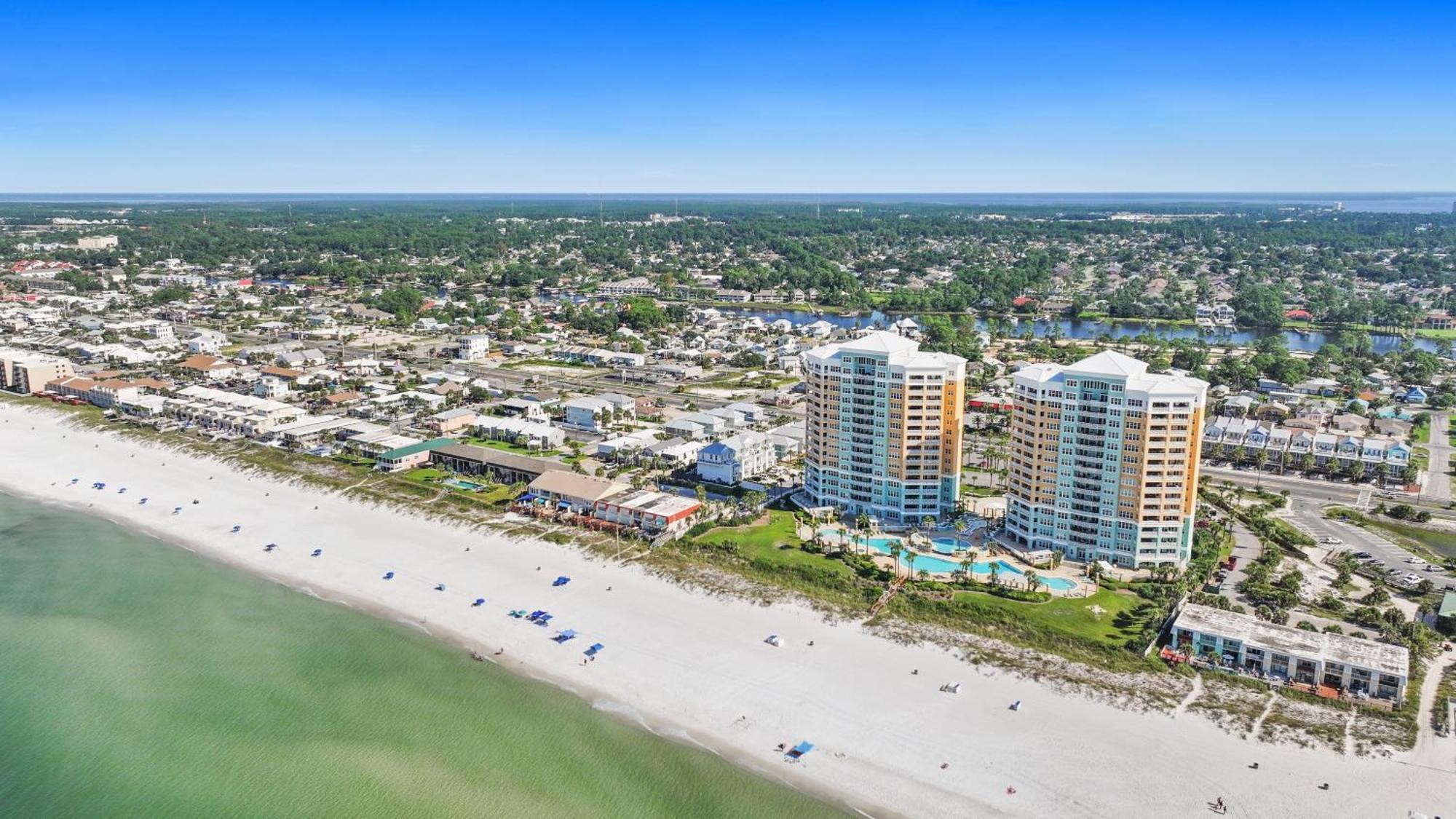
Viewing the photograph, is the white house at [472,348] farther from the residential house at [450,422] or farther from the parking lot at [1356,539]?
the parking lot at [1356,539]

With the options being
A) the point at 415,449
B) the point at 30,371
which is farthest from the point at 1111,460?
the point at 30,371

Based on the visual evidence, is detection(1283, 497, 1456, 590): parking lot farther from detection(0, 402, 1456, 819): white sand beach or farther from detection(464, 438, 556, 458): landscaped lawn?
detection(464, 438, 556, 458): landscaped lawn

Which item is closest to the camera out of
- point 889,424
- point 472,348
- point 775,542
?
point 775,542

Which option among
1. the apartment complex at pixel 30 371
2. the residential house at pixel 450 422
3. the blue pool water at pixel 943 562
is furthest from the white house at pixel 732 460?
the apartment complex at pixel 30 371

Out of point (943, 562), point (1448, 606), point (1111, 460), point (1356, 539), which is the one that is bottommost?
point (1356, 539)

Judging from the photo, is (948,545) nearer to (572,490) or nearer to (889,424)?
(889,424)

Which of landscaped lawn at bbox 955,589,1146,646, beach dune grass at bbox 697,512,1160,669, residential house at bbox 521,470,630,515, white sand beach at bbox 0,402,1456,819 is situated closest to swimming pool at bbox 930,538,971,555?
beach dune grass at bbox 697,512,1160,669

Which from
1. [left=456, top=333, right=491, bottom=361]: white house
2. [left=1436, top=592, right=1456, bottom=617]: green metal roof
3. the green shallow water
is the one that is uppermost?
[left=456, top=333, right=491, bottom=361]: white house
